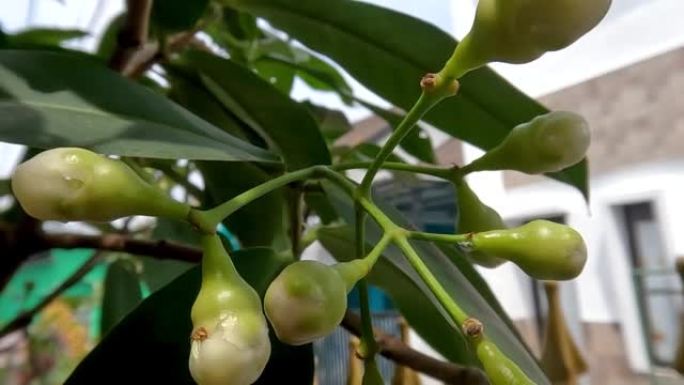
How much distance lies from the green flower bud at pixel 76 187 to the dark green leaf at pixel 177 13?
0.82 ft

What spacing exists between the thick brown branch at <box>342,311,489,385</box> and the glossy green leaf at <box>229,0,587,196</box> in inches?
4.5

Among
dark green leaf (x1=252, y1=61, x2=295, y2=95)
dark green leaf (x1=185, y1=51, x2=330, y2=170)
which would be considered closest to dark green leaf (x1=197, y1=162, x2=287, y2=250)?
dark green leaf (x1=185, y1=51, x2=330, y2=170)

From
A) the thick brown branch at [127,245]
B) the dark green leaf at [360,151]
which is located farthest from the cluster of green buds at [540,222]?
the dark green leaf at [360,151]

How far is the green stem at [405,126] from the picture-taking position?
0.69ft

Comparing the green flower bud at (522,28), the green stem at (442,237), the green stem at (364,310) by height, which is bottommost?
the green stem at (364,310)

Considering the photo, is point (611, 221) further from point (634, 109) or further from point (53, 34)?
point (53, 34)

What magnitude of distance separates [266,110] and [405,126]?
0.58ft

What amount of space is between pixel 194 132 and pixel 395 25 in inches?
5.6

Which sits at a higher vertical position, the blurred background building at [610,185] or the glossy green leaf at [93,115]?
the glossy green leaf at [93,115]

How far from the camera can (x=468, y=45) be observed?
198 millimetres

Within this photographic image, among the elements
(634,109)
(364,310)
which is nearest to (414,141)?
(364,310)

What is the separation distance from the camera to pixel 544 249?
0.20 m

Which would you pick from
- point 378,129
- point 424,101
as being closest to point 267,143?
point 424,101

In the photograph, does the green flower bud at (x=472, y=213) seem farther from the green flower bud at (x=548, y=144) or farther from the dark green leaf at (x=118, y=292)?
the dark green leaf at (x=118, y=292)
